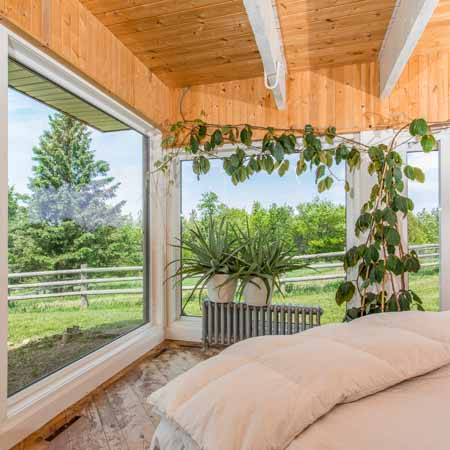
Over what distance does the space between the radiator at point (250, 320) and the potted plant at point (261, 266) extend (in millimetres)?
109

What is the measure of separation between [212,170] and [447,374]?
2.48m

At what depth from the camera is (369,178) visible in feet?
9.06

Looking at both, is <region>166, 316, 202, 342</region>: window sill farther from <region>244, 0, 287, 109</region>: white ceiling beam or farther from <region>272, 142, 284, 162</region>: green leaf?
<region>244, 0, 287, 109</region>: white ceiling beam

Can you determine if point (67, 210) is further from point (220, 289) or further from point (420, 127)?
point (420, 127)

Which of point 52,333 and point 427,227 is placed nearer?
point 52,333

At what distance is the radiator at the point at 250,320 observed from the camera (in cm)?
273

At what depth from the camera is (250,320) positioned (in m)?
2.82

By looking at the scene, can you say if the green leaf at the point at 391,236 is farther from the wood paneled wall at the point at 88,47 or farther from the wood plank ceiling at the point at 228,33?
the wood paneled wall at the point at 88,47

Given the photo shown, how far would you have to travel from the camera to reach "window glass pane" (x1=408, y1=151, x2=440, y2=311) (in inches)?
107

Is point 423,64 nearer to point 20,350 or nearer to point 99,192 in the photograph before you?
point 99,192

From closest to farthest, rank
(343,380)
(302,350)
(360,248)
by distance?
(343,380) < (302,350) < (360,248)

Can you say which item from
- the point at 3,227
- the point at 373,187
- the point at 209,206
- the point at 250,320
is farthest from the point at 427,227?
the point at 3,227

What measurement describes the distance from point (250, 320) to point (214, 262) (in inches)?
21.6

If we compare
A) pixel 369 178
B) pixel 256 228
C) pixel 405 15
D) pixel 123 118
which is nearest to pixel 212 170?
pixel 256 228
